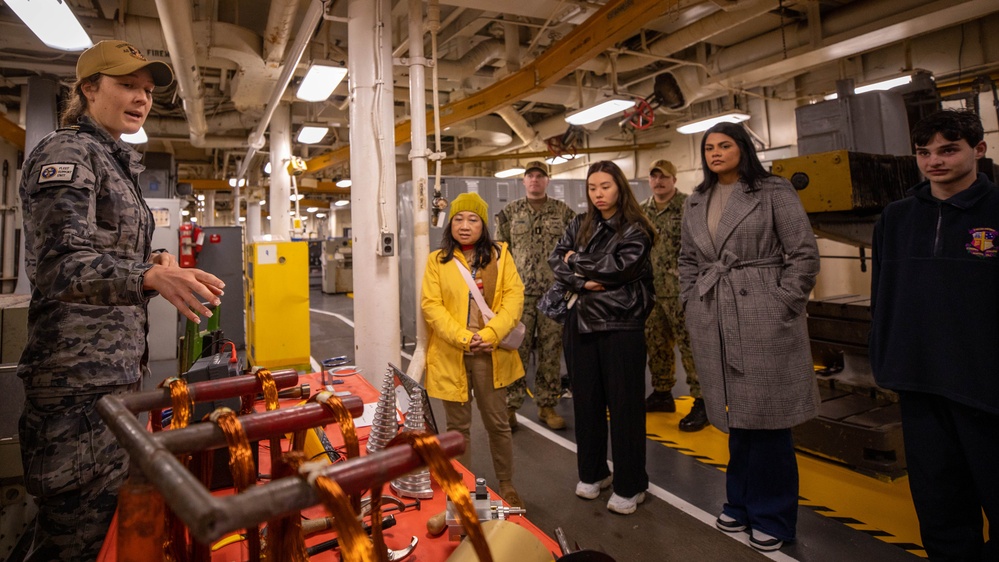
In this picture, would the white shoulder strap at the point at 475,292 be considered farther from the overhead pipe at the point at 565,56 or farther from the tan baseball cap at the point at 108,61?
the overhead pipe at the point at 565,56

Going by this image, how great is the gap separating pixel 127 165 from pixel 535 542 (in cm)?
154

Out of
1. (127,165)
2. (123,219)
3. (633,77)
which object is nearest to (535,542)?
(123,219)

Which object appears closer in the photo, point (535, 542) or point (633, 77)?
point (535, 542)

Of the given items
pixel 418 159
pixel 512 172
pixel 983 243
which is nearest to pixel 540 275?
pixel 418 159

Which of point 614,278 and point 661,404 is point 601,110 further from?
point 614,278

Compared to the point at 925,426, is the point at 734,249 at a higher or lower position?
higher

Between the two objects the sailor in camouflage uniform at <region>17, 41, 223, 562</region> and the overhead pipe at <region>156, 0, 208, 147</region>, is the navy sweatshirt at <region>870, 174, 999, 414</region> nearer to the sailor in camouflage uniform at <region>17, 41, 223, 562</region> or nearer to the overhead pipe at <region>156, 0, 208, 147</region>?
the sailor in camouflage uniform at <region>17, 41, 223, 562</region>

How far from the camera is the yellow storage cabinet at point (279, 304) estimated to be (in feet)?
18.3

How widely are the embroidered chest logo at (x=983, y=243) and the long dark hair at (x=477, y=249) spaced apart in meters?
1.98

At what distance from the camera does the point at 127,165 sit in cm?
155

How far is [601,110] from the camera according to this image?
6.16 m

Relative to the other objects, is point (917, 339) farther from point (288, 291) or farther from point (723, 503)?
point (288, 291)

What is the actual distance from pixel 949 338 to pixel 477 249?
202 cm

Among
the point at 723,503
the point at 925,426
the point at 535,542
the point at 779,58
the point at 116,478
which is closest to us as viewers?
Answer: the point at 535,542
